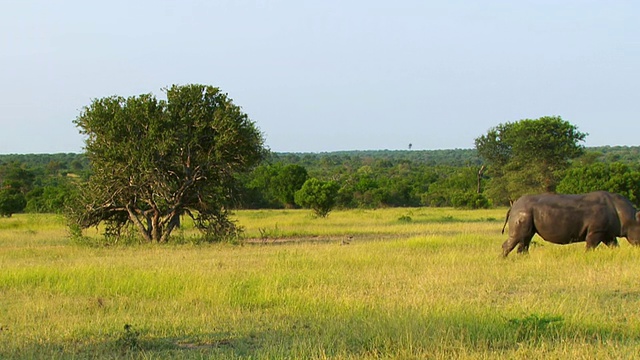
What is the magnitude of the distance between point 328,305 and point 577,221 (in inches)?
332

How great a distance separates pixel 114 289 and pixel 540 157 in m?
42.3

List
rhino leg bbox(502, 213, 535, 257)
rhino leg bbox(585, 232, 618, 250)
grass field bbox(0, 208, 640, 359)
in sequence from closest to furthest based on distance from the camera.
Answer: grass field bbox(0, 208, 640, 359) → rhino leg bbox(585, 232, 618, 250) → rhino leg bbox(502, 213, 535, 257)

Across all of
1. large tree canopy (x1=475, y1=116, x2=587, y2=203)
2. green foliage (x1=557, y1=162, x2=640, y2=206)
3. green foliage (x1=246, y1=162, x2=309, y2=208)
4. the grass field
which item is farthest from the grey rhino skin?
green foliage (x1=246, y1=162, x2=309, y2=208)

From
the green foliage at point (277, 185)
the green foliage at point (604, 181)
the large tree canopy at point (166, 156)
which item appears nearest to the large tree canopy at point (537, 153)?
the green foliage at point (604, 181)

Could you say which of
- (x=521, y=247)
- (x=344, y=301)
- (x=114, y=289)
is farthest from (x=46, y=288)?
(x=521, y=247)

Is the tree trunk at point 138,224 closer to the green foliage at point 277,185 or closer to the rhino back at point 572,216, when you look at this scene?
the rhino back at point 572,216

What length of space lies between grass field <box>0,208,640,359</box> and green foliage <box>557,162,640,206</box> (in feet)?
63.0

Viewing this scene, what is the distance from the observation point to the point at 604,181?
34.2 meters

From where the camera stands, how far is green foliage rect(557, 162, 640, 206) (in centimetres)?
3372

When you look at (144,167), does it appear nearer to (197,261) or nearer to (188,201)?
(188,201)

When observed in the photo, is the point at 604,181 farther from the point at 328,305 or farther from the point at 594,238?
the point at 328,305

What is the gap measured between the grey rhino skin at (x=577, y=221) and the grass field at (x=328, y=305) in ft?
1.29

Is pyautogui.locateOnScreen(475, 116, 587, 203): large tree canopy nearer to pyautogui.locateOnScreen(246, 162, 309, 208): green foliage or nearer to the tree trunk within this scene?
pyautogui.locateOnScreen(246, 162, 309, 208): green foliage

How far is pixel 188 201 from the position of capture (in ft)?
72.3
